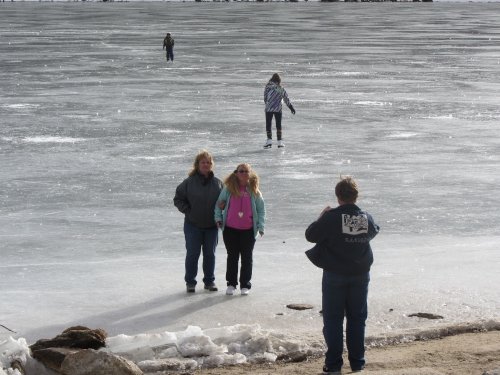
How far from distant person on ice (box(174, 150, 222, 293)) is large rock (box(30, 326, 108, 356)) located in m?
2.06

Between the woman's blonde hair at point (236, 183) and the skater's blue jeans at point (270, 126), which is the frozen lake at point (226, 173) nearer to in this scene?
the skater's blue jeans at point (270, 126)

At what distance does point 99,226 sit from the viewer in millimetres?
12148

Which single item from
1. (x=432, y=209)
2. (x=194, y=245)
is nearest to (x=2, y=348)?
(x=194, y=245)

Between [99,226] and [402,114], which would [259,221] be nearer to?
[99,226]

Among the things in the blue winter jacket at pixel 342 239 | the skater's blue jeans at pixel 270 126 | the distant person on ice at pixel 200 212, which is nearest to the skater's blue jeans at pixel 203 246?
the distant person on ice at pixel 200 212

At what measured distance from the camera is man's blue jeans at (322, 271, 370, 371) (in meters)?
6.74

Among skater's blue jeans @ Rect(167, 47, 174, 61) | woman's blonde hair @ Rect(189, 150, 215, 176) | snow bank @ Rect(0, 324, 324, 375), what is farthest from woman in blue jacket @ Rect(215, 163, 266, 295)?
skater's blue jeans @ Rect(167, 47, 174, 61)

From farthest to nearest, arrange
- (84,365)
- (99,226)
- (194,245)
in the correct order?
(99,226)
(194,245)
(84,365)

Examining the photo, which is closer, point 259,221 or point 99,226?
point 259,221

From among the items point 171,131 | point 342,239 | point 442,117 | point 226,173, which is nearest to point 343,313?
point 342,239

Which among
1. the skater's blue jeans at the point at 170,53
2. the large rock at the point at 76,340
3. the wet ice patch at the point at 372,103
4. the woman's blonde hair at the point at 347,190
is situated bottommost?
the large rock at the point at 76,340

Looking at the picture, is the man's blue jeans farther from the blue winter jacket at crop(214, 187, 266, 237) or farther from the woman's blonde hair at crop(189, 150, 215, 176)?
the woman's blonde hair at crop(189, 150, 215, 176)

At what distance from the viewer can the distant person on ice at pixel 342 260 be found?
665cm

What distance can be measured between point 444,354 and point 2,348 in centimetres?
305
